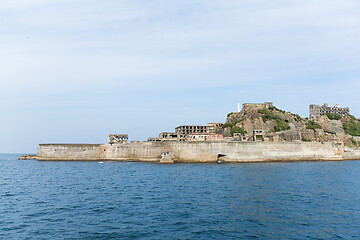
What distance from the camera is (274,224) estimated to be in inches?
880

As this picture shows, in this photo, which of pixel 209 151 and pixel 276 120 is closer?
pixel 209 151

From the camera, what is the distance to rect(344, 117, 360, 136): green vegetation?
145875 mm

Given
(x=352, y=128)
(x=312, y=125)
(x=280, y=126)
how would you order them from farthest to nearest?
(x=352, y=128) < (x=312, y=125) < (x=280, y=126)

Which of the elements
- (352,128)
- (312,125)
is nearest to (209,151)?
(312,125)

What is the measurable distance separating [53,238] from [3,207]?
14.0 metres

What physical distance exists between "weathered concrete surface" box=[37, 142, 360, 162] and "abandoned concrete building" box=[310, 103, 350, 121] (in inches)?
2861

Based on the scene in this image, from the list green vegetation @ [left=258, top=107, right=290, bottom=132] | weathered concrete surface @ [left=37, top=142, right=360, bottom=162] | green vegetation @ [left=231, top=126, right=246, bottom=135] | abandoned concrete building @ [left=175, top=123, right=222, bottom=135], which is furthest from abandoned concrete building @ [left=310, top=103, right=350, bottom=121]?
abandoned concrete building @ [left=175, top=123, right=222, bottom=135]

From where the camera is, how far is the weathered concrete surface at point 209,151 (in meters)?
→ 83.8

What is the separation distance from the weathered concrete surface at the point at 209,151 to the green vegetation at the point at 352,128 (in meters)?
49.7

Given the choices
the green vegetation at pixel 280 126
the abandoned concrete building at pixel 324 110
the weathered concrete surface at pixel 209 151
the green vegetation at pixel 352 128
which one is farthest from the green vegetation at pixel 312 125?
the weathered concrete surface at pixel 209 151

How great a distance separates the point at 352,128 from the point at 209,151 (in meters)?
111

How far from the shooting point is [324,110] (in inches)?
6865

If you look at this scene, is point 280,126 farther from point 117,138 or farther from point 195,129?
point 117,138

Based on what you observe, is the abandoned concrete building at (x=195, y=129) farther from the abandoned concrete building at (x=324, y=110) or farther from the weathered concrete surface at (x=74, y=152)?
the abandoned concrete building at (x=324, y=110)
